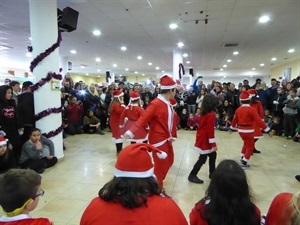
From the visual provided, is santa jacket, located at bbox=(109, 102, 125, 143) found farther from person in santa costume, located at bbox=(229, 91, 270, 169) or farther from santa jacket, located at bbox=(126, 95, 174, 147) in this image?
person in santa costume, located at bbox=(229, 91, 270, 169)

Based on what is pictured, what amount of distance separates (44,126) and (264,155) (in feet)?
14.3

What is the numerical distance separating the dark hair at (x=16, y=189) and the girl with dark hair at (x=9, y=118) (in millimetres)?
3043

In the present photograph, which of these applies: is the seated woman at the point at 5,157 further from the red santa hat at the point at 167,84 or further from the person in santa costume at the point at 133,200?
the person in santa costume at the point at 133,200

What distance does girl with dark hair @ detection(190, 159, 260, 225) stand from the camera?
130 centimetres

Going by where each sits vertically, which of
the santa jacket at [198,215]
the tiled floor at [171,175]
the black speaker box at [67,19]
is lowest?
the tiled floor at [171,175]

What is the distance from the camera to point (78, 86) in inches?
344

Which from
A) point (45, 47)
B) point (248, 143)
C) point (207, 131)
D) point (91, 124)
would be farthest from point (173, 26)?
point (207, 131)


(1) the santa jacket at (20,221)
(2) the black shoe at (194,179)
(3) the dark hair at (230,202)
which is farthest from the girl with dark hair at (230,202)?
(2) the black shoe at (194,179)

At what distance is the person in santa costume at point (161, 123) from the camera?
2809 mm

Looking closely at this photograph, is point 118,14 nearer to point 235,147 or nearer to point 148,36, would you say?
point 148,36

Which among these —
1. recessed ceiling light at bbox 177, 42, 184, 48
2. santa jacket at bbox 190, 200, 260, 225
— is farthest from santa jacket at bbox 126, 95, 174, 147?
recessed ceiling light at bbox 177, 42, 184, 48

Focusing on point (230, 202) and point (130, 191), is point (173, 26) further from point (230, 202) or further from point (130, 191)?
point (130, 191)

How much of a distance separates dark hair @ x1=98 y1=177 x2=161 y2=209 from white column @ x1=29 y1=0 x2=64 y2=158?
3696 millimetres

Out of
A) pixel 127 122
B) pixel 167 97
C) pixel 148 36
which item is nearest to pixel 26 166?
pixel 127 122
